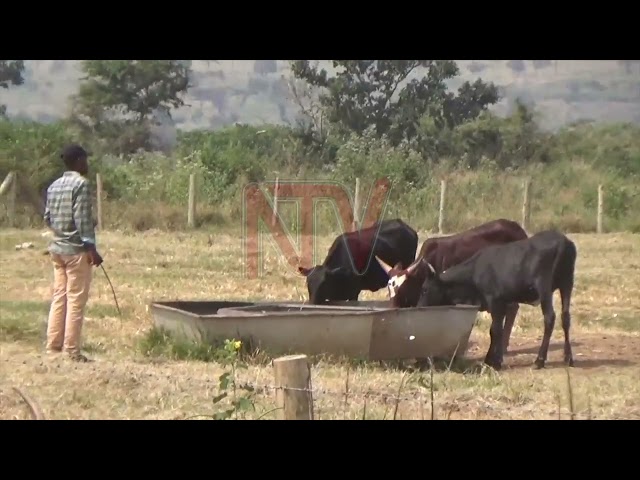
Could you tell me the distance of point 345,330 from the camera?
28.4ft

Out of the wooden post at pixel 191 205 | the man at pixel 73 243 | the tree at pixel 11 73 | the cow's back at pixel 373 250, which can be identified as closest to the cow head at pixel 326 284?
the cow's back at pixel 373 250

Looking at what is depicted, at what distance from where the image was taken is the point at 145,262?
50.4 ft

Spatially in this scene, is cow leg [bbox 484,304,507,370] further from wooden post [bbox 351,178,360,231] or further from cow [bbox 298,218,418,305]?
wooden post [bbox 351,178,360,231]

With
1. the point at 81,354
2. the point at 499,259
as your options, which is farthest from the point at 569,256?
the point at 81,354

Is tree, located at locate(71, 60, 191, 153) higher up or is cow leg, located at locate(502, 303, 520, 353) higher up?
tree, located at locate(71, 60, 191, 153)

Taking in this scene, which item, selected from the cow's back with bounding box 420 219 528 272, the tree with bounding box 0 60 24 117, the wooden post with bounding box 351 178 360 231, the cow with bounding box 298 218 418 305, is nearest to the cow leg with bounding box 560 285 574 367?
the cow's back with bounding box 420 219 528 272

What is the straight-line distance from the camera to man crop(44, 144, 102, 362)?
28.2 feet

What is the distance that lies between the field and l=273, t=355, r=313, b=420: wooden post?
446 millimetres

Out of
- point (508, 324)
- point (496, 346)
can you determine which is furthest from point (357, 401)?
point (508, 324)

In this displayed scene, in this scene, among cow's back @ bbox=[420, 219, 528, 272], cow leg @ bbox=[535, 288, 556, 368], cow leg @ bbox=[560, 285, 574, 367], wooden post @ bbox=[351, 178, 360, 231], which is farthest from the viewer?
wooden post @ bbox=[351, 178, 360, 231]

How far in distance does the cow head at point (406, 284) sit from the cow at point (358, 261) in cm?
67

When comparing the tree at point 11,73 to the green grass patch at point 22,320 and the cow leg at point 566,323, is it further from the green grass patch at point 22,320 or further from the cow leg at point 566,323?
the cow leg at point 566,323

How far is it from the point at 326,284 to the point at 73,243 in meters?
2.63

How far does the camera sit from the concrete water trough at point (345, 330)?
8.65 m
